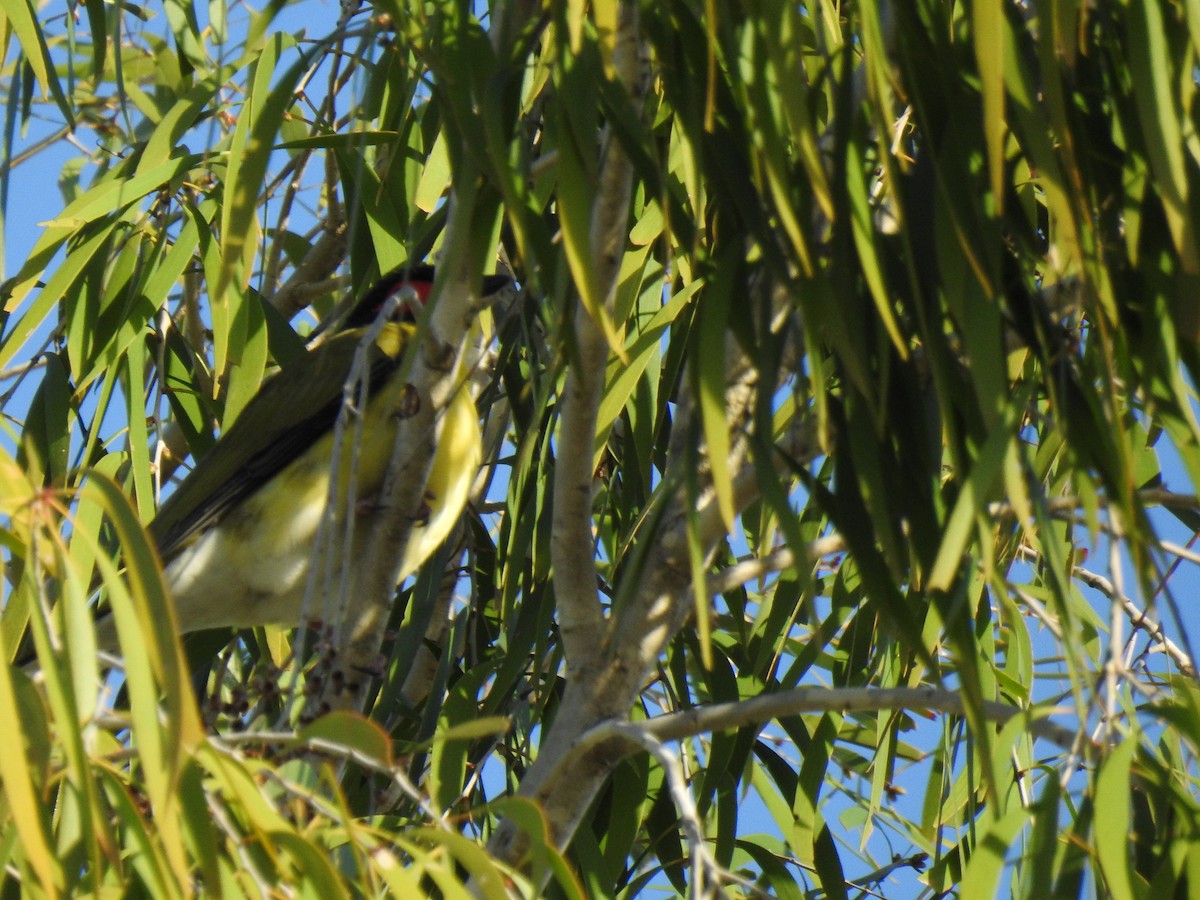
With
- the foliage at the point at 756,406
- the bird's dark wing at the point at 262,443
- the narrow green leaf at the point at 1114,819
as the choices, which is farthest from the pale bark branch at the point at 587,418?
the bird's dark wing at the point at 262,443

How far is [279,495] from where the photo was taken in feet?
9.24

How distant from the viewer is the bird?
2.61m

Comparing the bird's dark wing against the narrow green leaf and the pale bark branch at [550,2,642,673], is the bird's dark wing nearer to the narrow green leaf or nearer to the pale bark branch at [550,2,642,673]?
the pale bark branch at [550,2,642,673]

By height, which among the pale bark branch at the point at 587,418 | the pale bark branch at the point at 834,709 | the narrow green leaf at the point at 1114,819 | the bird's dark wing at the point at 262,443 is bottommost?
the narrow green leaf at the point at 1114,819

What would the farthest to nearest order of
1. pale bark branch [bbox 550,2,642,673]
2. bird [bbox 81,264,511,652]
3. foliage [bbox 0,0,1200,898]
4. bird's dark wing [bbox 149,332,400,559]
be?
bird's dark wing [bbox 149,332,400,559]
bird [bbox 81,264,511,652]
pale bark branch [bbox 550,2,642,673]
foliage [bbox 0,0,1200,898]

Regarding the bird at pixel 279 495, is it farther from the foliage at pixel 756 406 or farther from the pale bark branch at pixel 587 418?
the pale bark branch at pixel 587 418

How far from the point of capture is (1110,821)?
125cm

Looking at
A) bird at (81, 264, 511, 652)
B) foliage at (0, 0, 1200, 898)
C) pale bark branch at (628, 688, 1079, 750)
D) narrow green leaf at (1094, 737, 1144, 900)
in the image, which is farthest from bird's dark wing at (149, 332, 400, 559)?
narrow green leaf at (1094, 737, 1144, 900)

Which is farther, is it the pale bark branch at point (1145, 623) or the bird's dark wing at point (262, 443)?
the bird's dark wing at point (262, 443)

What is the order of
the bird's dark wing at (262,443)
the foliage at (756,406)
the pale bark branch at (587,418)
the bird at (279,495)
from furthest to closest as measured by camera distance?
the bird's dark wing at (262,443) → the bird at (279,495) → the pale bark branch at (587,418) → the foliage at (756,406)

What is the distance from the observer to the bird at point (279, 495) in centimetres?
261

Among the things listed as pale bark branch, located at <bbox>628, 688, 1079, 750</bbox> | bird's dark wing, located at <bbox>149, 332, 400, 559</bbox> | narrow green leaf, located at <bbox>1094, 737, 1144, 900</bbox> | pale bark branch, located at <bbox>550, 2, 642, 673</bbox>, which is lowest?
narrow green leaf, located at <bbox>1094, 737, 1144, 900</bbox>

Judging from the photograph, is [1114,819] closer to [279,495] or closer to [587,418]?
[587,418]

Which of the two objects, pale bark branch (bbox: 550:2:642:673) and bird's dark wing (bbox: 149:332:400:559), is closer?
pale bark branch (bbox: 550:2:642:673)
